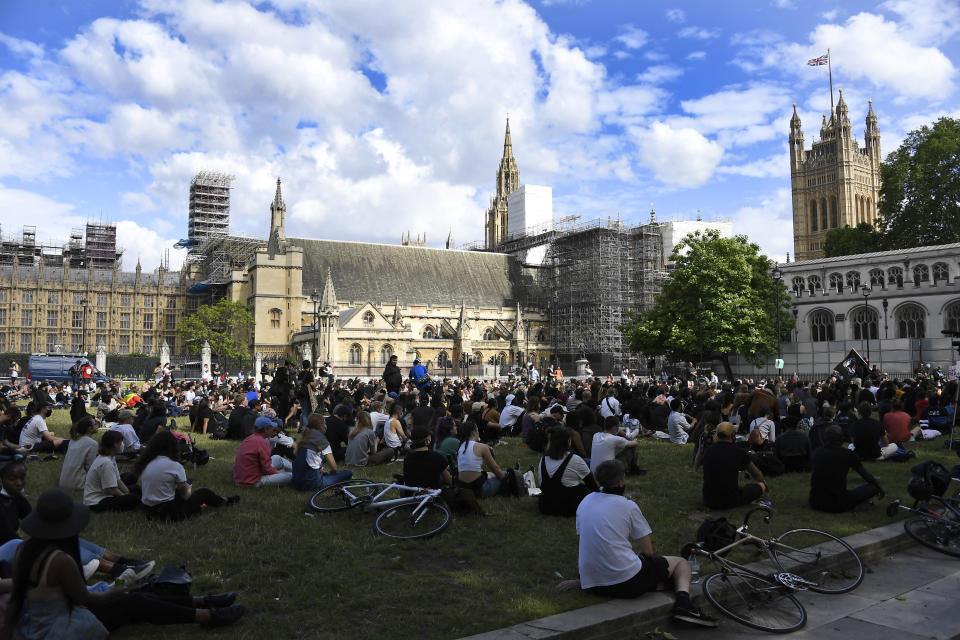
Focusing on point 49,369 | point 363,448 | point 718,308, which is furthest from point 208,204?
point 363,448

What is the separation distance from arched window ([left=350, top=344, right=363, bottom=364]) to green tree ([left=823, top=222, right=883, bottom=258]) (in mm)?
39210

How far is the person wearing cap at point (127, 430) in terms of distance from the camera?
423 inches

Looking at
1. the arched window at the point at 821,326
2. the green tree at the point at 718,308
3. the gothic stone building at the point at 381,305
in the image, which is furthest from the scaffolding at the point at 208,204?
the arched window at the point at 821,326

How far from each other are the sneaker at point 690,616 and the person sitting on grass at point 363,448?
22.6 ft

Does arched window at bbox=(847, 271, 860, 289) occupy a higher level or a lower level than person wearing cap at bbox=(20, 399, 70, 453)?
higher

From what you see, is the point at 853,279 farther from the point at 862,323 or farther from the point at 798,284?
the point at 798,284

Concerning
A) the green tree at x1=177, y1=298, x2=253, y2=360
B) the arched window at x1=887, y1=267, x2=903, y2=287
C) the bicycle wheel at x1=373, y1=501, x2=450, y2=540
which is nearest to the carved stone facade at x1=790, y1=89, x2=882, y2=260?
the arched window at x1=887, y1=267, x2=903, y2=287

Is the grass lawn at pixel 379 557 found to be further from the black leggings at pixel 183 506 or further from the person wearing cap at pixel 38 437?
the person wearing cap at pixel 38 437

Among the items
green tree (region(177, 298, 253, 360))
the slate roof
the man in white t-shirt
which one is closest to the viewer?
the man in white t-shirt

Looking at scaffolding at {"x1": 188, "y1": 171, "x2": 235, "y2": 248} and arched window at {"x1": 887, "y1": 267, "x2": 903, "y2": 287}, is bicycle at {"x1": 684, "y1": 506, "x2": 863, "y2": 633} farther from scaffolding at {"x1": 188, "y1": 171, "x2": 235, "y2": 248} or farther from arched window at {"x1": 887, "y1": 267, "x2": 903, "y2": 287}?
scaffolding at {"x1": 188, "y1": 171, "x2": 235, "y2": 248}

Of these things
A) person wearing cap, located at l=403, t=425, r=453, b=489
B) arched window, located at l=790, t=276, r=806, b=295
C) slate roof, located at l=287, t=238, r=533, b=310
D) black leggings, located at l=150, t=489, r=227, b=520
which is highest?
slate roof, located at l=287, t=238, r=533, b=310

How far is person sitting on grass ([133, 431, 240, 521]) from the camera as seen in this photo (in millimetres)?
7387

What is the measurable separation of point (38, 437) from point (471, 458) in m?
8.83

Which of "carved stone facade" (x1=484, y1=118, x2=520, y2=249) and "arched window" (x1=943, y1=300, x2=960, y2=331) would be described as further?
"carved stone facade" (x1=484, y1=118, x2=520, y2=249)
